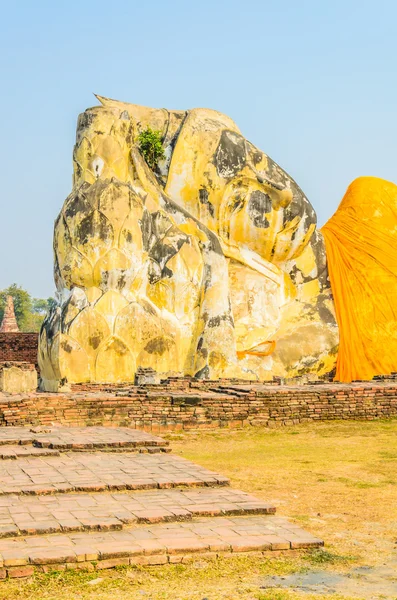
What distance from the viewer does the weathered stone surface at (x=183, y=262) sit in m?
15.2

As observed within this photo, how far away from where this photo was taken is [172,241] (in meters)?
16.0

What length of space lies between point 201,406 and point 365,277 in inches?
312

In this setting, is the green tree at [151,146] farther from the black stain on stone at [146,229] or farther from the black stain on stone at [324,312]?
the black stain on stone at [324,312]

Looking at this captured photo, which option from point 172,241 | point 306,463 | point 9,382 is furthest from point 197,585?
point 172,241

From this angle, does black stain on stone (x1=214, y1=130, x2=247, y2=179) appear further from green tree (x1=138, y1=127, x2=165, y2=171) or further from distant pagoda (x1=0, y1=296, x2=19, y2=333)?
distant pagoda (x1=0, y1=296, x2=19, y2=333)

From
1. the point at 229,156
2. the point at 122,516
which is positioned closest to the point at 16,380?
the point at 229,156

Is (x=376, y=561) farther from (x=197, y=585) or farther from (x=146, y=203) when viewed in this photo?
(x=146, y=203)

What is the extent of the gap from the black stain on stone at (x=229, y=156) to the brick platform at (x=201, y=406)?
576 cm

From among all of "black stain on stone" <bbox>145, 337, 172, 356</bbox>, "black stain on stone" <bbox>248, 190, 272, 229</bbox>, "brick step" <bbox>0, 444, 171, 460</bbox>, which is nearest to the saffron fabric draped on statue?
"black stain on stone" <bbox>248, 190, 272, 229</bbox>

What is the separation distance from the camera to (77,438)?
28.6 ft

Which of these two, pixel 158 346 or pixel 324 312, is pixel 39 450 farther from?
pixel 324 312

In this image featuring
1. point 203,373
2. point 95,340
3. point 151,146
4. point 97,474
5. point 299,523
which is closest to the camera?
point 299,523

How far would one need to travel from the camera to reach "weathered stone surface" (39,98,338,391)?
1521 cm

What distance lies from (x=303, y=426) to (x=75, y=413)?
2731 millimetres
